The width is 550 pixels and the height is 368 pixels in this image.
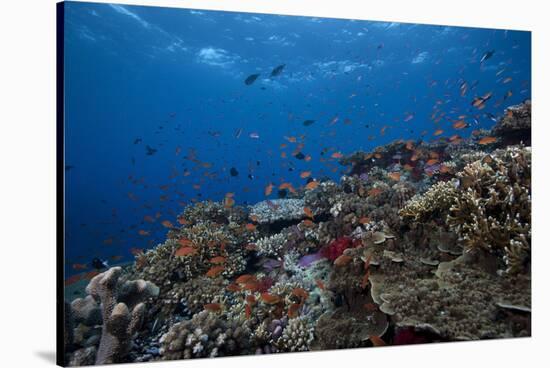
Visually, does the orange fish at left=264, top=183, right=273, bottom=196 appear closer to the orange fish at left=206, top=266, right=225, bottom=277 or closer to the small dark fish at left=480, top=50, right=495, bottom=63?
the orange fish at left=206, top=266, right=225, bottom=277

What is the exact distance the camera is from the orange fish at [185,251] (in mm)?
5629

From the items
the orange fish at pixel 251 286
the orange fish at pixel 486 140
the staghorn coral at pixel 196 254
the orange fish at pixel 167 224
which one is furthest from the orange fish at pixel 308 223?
the orange fish at pixel 486 140

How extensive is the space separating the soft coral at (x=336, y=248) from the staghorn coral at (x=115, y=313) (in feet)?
7.57

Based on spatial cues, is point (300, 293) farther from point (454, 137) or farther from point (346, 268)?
point (454, 137)

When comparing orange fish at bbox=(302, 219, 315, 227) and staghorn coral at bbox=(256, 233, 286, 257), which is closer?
staghorn coral at bbox=(256, 233, 286, 257)

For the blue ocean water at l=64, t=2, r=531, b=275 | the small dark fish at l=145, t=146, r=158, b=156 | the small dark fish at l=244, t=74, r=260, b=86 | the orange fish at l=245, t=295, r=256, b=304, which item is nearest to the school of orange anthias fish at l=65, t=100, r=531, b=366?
the orange fish at l=245, t=295, r=256, b=304

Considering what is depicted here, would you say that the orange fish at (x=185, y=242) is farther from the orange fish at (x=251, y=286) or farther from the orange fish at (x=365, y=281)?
the orange fish at (x=365, y=281)

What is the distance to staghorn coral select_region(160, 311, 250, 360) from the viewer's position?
5.21 metres

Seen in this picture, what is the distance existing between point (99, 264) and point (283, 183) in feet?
8.20

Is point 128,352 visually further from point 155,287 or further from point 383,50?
point 383,50

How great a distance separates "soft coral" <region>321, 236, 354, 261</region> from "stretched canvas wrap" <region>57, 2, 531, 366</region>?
1.2 inches

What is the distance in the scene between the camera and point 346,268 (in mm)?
5930

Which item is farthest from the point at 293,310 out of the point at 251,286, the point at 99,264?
the point at 99,264

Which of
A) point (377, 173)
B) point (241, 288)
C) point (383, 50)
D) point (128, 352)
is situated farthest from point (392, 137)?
point (128, 352)
